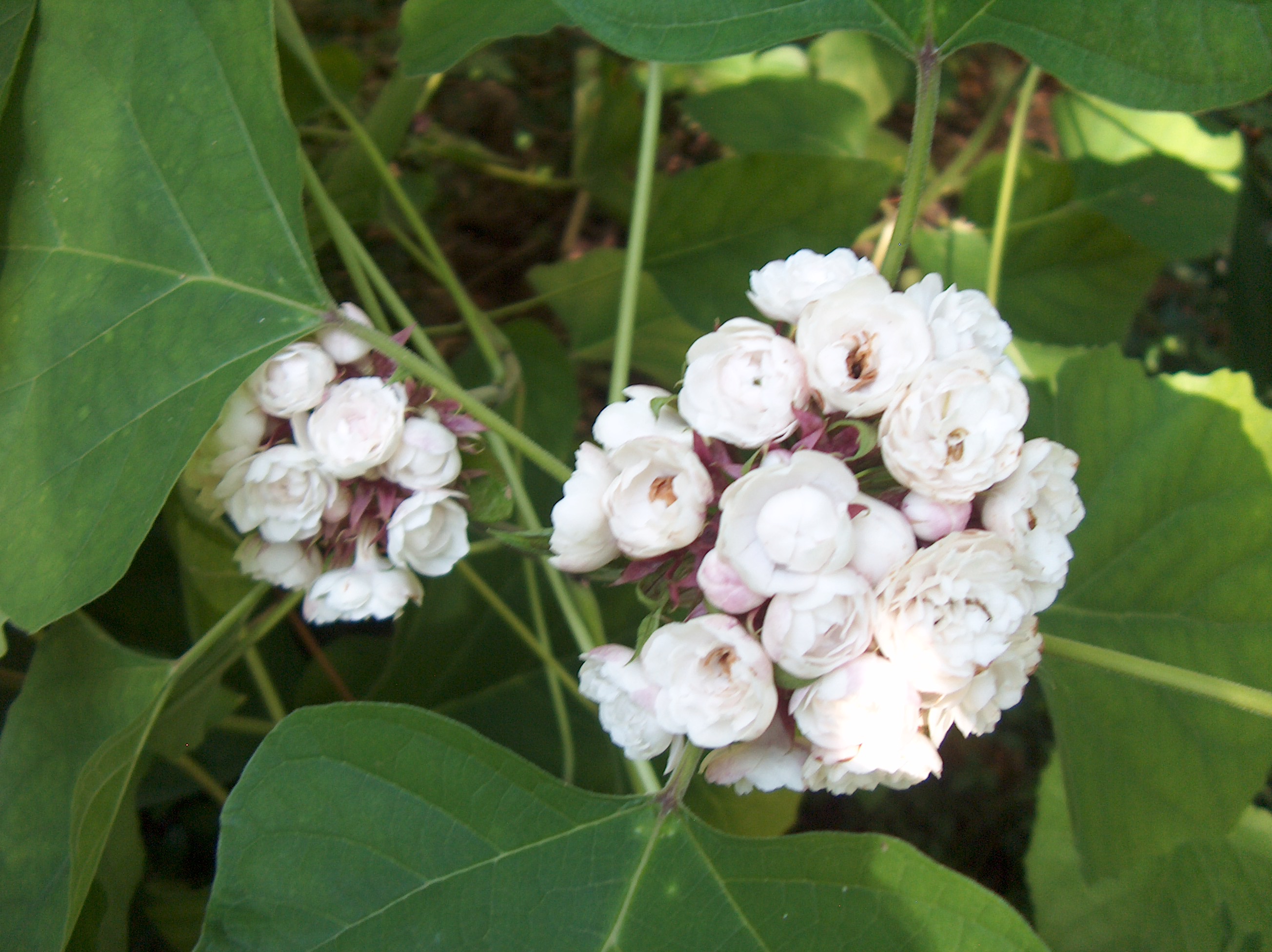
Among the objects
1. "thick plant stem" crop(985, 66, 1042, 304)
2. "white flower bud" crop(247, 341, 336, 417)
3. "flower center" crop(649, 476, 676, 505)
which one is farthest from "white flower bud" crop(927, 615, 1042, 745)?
"thick plant stem" crop(985, 66, 1042, 304)

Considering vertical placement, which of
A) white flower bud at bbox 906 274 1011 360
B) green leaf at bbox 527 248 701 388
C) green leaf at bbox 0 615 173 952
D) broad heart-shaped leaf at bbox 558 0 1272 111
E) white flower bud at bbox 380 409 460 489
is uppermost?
broad heart-shaped leaf at bbox 558 0 1272 111

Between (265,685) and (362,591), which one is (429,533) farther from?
(265,685)

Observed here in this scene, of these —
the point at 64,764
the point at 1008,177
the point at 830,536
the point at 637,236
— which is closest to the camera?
the point at 830,536

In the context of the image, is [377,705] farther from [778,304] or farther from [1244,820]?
[1244,820]

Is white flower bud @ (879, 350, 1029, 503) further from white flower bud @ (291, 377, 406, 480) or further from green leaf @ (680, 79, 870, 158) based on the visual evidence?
green leaf @ (680, 79, 870, 158)

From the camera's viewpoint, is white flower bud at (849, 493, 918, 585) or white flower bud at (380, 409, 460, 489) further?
white flower bud at (380, 409, 460, 489)

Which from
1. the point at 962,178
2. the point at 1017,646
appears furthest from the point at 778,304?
the point at 962,178

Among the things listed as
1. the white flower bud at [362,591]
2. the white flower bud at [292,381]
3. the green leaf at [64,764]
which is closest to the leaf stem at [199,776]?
the green leaf at [64,764]

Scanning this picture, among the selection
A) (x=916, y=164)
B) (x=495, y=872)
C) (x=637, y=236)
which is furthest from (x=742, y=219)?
(x=495, y=872)
